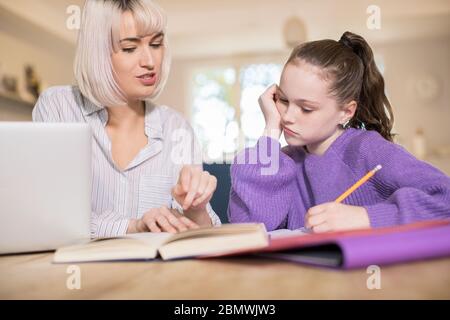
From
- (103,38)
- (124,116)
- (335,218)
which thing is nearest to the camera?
(335,218)

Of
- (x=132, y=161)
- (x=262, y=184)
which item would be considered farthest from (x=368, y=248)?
(x=132, y=161)

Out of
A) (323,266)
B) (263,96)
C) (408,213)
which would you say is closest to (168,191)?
(263,96)

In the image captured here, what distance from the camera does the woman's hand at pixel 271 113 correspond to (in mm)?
1247

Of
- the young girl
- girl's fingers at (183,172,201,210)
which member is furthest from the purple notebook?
the young girl

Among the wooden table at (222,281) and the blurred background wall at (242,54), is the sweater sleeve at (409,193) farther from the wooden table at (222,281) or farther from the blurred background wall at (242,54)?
the blurred background wall at (242,54)

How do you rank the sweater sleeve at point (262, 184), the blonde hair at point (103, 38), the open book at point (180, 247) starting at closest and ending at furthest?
the open book at point (180, 247) → the sweater sleeve at point (262, 184) → the blonde hair at point (103, 38)

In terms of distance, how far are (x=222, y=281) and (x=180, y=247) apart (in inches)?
5.5

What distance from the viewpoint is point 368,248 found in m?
0.57

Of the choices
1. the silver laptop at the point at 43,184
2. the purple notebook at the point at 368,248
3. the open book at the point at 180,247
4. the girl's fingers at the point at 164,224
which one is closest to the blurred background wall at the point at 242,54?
the girl's fingers at the point at 164,224

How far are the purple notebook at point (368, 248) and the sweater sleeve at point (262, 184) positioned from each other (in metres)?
0.53

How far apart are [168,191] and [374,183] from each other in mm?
599

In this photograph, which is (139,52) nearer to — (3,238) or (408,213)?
(3,238)

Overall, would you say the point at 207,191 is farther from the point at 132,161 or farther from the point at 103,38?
the point at 103,38
